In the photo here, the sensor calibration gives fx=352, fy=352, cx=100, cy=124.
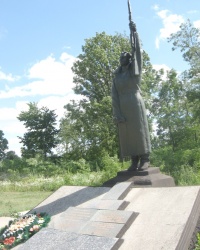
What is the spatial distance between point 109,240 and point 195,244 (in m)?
1.09

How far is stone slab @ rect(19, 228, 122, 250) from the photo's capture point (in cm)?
439

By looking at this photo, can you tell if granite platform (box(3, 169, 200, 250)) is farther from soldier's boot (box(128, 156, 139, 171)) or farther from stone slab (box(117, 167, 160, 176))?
soldier's boot (box(128, 156, 139, 171))

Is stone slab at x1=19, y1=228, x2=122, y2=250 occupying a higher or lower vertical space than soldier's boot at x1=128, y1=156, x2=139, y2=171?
lower

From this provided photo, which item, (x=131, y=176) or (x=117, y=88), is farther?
(x=117, y=88)

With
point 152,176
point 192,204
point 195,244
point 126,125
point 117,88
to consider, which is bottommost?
point 195,244

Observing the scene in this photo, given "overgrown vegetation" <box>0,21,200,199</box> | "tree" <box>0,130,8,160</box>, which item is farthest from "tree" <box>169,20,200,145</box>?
"tree" <box>0,130,8,160</box>

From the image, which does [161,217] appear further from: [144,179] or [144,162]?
[144,162]

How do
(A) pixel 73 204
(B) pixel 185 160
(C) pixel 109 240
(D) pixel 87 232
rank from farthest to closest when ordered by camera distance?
(B) pixel 185 160 → (A) pixel 73 204 → (D) pixel 87 232 → (C) pixel 109 240

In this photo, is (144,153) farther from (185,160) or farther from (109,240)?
(185,160)

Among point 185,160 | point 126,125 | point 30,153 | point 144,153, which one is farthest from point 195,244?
point 30,153

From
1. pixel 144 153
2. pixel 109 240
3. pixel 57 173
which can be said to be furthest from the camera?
pixel 57 173

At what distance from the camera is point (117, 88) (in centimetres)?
698

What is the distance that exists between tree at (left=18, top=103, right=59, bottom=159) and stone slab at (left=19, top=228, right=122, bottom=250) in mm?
24775

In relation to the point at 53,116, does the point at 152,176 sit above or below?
below
